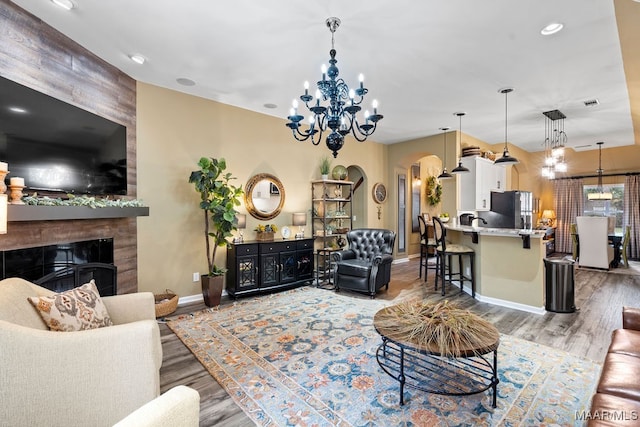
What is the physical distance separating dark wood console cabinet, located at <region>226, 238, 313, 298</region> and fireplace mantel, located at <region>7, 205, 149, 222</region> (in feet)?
5.14

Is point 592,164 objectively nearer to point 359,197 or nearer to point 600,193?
point 600,193

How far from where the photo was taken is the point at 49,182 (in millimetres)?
2598

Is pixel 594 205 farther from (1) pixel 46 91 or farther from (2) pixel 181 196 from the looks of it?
(1) pixel 46 91

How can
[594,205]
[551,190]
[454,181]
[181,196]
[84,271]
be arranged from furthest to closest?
[551,190], [594,205], [454,181], [181,196], [84,271]

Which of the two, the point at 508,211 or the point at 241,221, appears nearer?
the point at 241,221

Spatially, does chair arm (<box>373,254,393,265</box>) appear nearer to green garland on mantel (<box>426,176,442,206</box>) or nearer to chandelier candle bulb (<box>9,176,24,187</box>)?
chandelier candle bulb (<box>9,176,24,187</box>)

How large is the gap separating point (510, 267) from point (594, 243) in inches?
166

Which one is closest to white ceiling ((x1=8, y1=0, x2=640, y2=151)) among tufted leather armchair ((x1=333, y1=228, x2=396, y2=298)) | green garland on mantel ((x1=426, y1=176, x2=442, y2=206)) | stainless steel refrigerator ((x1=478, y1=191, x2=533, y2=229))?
stainless steel refrigerator ((x1=478, y1=191, x2=533, y2=229))

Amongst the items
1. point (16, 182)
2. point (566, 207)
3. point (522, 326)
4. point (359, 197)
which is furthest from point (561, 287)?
point (566, 207)

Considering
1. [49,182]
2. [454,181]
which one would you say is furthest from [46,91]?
[454,181]

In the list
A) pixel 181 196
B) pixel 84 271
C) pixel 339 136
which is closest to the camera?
pixel 339 136

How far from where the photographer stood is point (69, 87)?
115 inches

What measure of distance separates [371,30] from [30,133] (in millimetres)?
2998

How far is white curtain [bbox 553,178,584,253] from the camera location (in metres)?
8.79
